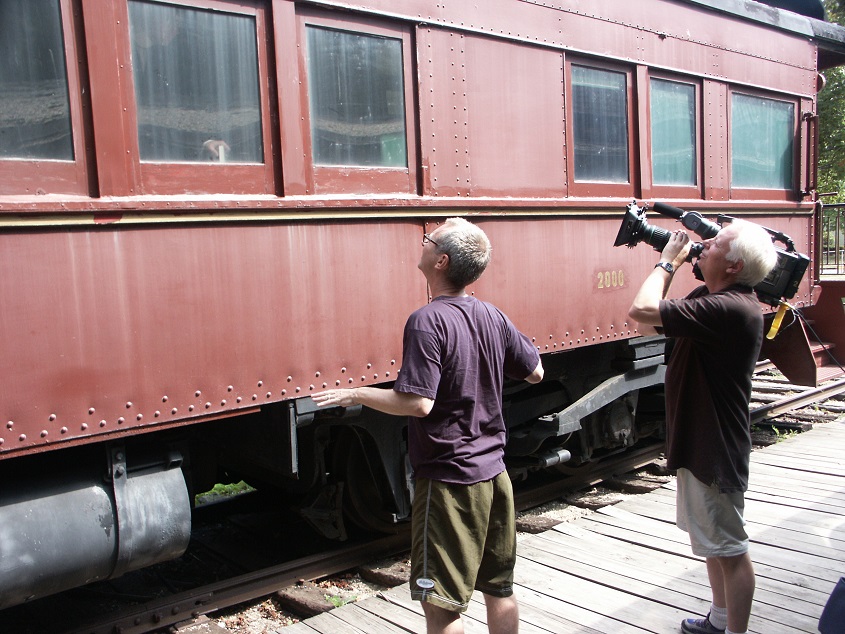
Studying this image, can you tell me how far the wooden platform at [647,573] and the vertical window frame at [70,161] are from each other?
198cm

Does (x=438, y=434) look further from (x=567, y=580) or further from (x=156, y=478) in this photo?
(x=567, y=580)

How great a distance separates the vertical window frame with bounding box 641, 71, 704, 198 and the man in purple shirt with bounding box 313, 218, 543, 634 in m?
3.07

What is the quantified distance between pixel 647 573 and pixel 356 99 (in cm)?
259

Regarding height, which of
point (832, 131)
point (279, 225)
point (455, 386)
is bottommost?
point (455, 386)

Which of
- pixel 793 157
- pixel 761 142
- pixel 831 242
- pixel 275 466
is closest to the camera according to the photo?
pixel 275 466

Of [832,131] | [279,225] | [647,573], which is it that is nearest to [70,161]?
[279,225]

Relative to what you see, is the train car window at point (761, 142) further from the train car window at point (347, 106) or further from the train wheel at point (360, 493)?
the train wheel at point (360, 493)

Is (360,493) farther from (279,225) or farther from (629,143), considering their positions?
(629,143)

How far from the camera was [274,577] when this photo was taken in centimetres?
391

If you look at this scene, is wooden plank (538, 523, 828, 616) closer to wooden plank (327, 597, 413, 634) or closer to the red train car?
the red train car

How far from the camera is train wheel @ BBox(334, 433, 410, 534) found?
4422 mm

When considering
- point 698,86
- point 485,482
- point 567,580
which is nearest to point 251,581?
point 567,580

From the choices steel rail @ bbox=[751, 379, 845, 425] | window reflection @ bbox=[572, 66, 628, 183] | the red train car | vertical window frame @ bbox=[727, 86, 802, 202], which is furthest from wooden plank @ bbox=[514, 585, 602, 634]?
steel rail @ bbox=[751, 379, 845, 425]

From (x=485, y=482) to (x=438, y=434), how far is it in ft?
0.68
